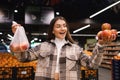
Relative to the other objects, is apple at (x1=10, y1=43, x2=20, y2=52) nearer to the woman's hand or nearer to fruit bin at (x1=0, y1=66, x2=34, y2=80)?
Result: the woman's hand

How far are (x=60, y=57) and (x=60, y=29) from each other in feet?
0.82

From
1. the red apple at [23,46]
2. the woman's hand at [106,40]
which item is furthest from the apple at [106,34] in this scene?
the red apple at [23,46]

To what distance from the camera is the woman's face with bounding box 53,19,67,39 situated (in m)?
2.27

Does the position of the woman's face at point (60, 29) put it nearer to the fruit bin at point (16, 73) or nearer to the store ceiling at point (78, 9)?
the fruit bin at point (16, 73)

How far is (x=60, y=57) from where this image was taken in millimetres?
2209

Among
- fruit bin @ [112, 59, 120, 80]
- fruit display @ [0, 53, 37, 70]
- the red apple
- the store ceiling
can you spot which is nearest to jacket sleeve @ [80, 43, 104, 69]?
the red apple

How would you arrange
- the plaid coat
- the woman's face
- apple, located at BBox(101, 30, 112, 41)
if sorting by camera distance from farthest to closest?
the woman's face, the plaid coat, apple, located at BBox(101, 30, 112, 41)

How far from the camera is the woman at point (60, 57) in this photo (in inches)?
85.0

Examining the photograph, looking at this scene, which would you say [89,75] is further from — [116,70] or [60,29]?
[60,29]

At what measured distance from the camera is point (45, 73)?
86.3 inches

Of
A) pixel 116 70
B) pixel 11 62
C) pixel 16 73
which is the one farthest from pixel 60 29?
pixel 11 62

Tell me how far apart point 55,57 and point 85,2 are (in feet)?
28.0

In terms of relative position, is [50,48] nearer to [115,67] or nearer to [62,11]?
[115,67]

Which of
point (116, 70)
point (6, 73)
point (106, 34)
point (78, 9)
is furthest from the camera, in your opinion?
point (78, 9)
